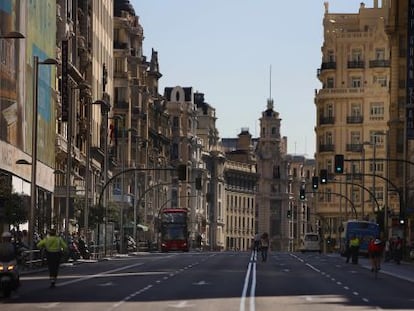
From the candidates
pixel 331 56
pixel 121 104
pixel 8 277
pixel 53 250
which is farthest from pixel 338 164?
pixel 331 56

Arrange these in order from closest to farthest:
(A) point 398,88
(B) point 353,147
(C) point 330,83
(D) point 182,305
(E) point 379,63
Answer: (D) point 182,305, (A) point 398,88, (E) point 379,63, (B) point 353,147, (C) point 330,83

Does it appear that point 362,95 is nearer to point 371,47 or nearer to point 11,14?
point 371,47

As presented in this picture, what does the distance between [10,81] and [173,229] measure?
5457cm

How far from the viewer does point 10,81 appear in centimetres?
7688

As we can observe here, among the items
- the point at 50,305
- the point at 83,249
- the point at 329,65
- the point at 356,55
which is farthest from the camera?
the point at 329,65

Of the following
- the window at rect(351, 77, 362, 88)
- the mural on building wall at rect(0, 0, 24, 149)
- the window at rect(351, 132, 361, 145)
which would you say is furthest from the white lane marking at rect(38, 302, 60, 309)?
the window at rect(351, 77, 362, 88)

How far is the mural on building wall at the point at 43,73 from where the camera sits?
83812 millimetres

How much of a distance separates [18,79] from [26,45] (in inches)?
173

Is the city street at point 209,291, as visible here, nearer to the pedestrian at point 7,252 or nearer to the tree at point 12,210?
the pedestrian at point 7,252

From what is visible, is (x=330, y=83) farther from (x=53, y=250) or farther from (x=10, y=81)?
(x=53, y=250)

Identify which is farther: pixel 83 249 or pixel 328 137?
pixel 328 137

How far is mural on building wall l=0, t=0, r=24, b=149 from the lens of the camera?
7444cm

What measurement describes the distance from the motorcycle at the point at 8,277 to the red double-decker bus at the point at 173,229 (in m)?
92.6

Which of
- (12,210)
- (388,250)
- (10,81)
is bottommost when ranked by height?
(388,250)
